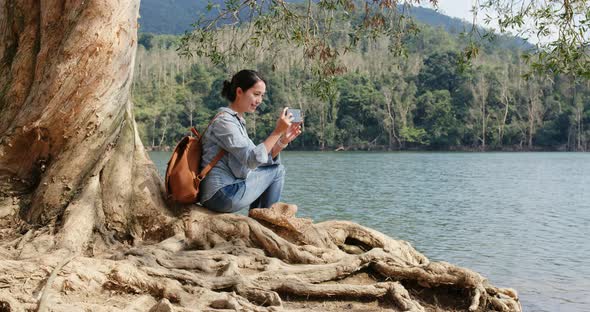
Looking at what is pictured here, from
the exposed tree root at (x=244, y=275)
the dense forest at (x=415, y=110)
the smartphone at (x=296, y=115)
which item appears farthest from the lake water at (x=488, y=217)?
the dense forest at (x=415, y=110)

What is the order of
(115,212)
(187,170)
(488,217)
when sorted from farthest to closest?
(488,217) → (115,212) → (187,170)

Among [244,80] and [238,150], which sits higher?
[244,80]

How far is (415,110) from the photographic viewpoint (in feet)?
233

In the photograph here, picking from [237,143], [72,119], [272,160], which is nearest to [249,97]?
[237,143]

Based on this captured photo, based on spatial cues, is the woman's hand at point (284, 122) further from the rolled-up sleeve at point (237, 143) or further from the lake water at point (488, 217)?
the lake water at point (488, 217)

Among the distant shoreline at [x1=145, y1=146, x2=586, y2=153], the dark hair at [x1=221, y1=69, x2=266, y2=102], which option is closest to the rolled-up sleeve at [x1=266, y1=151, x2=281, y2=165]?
the dark hair at [x1=221, y1=69, x2=266, y2=102]

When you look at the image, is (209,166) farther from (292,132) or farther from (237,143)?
(292,132)

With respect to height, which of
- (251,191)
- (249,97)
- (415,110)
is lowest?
(251,191)

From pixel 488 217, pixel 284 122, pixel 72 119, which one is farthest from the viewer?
pixel 488 217

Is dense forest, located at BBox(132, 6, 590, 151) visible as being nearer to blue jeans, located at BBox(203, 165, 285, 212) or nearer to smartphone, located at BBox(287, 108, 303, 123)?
blue jeans, located at BBox(203, 165, 285, 212)

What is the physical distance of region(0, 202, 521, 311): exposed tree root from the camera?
3596mm

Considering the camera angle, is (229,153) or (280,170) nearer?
(229,153)

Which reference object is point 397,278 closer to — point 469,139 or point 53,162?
point 53,162

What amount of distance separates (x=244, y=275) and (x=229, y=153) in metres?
0.97
